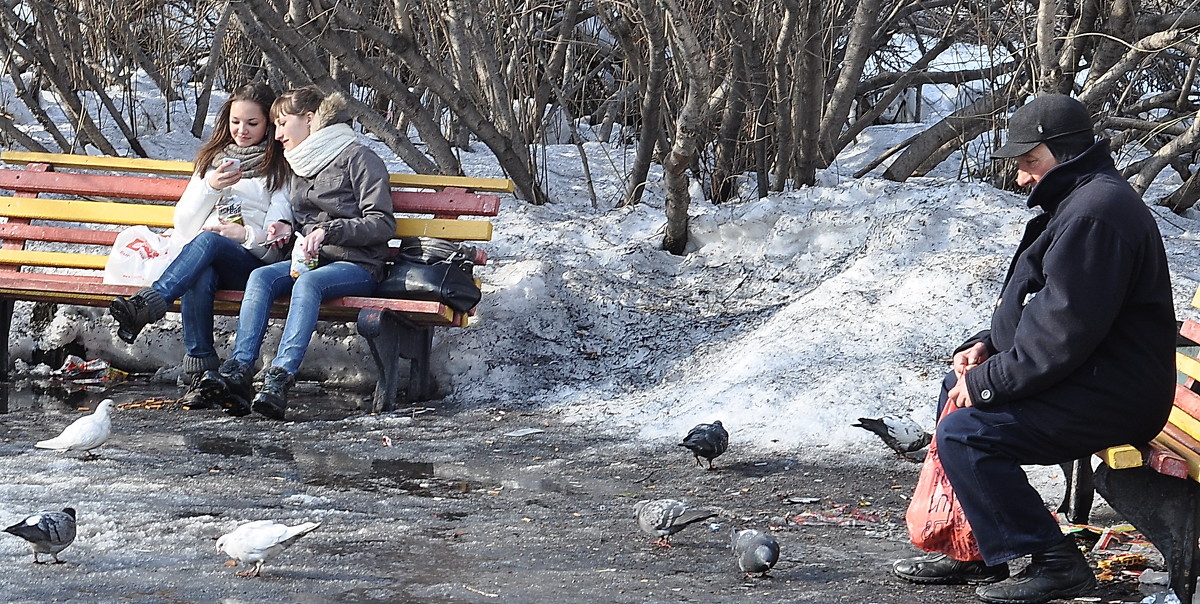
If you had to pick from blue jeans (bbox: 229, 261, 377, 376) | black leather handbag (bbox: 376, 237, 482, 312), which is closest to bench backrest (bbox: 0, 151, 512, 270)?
black leather handbag (bbox: 376, 237, 482, 312)

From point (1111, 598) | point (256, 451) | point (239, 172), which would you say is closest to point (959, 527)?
point (1111, 598)

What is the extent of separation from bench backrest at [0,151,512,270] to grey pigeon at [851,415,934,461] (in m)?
2.49

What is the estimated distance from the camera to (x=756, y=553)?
148 inches

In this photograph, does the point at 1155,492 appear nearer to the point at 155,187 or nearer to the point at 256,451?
the point at 256,451

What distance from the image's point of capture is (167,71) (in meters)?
10.2

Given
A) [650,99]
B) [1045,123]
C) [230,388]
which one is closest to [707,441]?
[1045,123]

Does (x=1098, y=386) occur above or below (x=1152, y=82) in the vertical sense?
below

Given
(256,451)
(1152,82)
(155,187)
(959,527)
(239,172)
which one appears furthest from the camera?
(1152,82)

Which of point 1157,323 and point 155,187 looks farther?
point 155,187

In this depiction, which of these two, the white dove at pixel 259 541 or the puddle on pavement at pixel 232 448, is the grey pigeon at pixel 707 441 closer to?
the puddle on pavement at pixel 232 448

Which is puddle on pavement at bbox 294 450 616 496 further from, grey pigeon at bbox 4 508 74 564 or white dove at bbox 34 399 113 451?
grey pigeon at bbox 4 508 74 564

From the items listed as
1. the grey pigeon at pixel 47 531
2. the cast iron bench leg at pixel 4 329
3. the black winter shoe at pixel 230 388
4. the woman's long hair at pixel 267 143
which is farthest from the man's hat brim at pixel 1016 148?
the cast iron bench leg at pixel 4 329

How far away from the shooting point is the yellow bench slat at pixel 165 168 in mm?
6898

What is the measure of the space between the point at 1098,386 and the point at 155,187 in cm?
535
